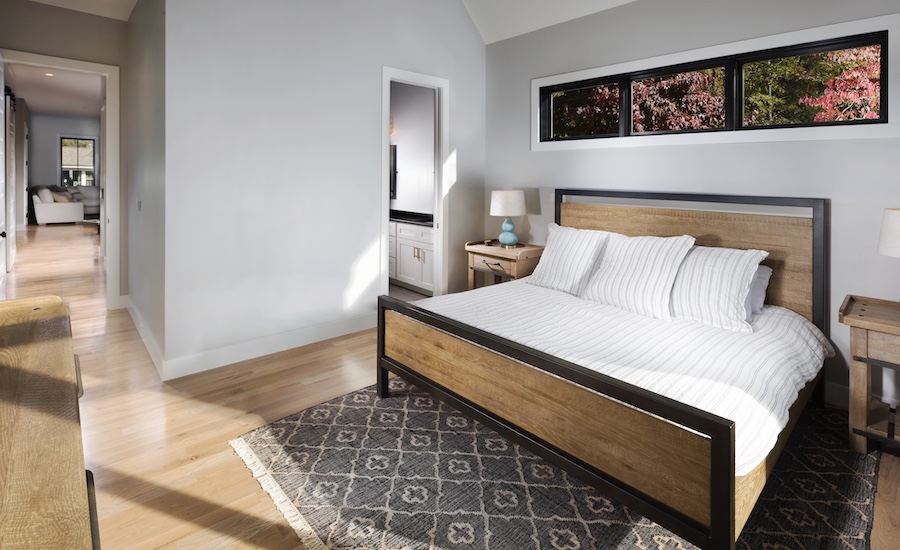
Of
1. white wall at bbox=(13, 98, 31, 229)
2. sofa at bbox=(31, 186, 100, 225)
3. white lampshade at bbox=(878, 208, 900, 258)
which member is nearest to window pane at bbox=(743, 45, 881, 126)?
white lampshade at bbox=(878, 208, 900, 258)

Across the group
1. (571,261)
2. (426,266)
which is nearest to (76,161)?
(426,266)

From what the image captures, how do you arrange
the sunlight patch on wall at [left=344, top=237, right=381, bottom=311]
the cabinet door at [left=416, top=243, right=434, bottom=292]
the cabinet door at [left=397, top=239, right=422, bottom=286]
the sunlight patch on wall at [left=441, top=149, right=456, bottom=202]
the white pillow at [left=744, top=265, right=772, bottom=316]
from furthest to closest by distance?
1. the cabinet door at [left=397, top=239, right=422, bottom=286]
2. the cabinet door at [left=416, top=243, right=434, bottom=292]
3. the sunlight patch on wall at [left=441, top=149, right=456, bottom=202]
4. the sunlight patch on wall at [left=344, top=237, right=381, bottom=311]
5. the white pillow at [left=744, top=265, right=772, bottom=316]

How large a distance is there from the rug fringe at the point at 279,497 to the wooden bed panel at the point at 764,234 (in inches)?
114

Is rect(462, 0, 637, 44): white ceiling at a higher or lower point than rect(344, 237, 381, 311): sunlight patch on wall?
higher

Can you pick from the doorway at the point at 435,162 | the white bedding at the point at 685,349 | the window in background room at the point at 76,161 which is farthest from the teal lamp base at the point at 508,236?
the window in background room at the point at 76,161

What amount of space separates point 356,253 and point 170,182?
4.82 ft

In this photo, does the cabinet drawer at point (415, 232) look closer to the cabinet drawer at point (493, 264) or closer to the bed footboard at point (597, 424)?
the cabinet drawer at point (493, 264)

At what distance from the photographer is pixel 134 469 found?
2293 millimetres

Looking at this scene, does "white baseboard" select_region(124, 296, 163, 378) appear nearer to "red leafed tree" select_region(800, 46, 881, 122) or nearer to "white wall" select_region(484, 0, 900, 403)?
"white wall" select_region(484, 0, 900, 403)

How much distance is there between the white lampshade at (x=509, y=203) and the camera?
4.42 m

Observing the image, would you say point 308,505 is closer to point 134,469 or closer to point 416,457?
point 416,457

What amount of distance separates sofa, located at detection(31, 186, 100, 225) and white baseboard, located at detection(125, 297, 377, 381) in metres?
9.68

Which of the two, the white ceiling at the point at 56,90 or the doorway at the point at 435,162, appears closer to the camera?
the doorway at the point at 435,162

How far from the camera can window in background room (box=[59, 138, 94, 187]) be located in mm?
13023
